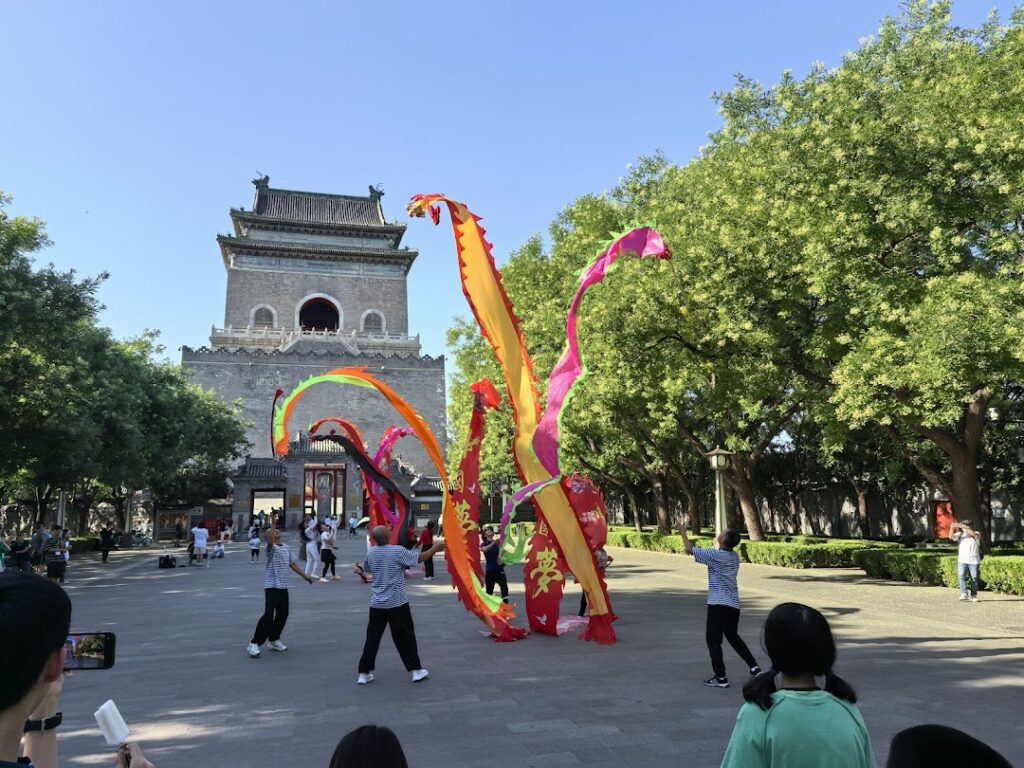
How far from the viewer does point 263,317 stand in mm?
57062

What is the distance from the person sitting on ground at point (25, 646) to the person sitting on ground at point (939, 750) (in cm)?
190

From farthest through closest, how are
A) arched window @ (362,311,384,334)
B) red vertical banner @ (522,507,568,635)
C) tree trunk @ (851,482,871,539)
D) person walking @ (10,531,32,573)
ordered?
arched window @ (362,311,384,334) → tree trunk @ (851,482,871,539) → person walking @ (10,531,32,573) → red vertical banner @ (522,507,568,635)

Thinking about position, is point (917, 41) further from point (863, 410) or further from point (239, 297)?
point (239, 297)

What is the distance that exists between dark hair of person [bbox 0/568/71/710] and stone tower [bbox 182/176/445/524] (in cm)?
4960

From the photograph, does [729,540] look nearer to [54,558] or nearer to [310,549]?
[310,549]

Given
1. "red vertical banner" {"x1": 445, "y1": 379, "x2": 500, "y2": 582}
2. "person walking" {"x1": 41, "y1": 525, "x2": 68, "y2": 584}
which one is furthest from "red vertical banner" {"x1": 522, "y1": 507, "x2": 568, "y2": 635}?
"person walking" {"x1": 41, "y1": 525, "x2": 68, "y2": 584}

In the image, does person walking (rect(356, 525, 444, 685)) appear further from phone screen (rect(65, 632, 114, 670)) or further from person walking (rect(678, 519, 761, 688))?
phone screen (rect(65, 632, 114, 670))

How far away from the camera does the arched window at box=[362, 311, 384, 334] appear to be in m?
58.9

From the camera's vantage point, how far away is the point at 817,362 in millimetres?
16531

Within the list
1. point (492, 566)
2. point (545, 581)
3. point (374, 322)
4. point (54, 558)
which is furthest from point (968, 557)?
point (374, 322)

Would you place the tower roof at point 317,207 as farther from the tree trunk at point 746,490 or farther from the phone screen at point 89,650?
the phone screen at point 89,650

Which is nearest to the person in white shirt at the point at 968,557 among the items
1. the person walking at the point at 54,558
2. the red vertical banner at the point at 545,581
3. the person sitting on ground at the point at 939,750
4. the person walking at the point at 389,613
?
the red vertical banner at the point at 545,581

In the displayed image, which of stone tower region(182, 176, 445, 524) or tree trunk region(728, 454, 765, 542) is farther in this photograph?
stone tower region(182, 176, 445, 524)

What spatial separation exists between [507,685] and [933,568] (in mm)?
11491
